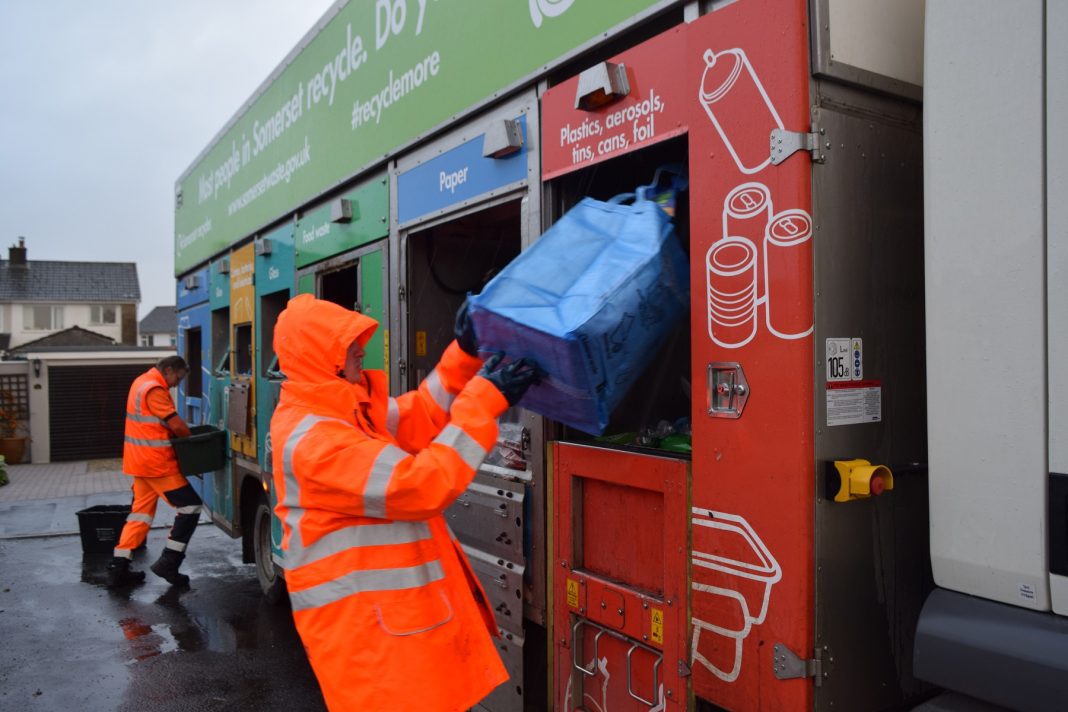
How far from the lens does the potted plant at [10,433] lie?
642 inches

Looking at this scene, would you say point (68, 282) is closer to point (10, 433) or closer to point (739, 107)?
point (10, 433)

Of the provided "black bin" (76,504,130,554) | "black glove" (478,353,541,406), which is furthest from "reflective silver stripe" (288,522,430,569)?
"black bin" (76,504,130,554)

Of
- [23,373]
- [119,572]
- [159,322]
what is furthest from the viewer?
[159,322]

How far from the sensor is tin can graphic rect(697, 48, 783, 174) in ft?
6.24

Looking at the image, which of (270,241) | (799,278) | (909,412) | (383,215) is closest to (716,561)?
(909,412)

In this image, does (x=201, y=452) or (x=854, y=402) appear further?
(x=201, y=452)

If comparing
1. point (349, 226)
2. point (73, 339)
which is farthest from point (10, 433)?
point (73, 339)

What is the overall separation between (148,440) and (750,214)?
609 centimetres

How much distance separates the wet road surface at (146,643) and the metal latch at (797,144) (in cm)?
373

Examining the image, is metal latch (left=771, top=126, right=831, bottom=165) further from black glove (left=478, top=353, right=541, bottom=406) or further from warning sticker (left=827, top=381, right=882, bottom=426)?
black glove (left=478, top=353, right=541, bottom=406)

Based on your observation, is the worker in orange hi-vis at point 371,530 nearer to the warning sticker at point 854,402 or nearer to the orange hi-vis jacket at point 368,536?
the orange hi-vis jacket at point 368,536

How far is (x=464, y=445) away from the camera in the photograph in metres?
2.11

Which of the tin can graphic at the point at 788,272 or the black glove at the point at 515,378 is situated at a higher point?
the tin can graphic at the point at 788,272

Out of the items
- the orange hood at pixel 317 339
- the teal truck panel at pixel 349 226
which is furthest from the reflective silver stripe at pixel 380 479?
the teal truck panel at pixel 349 226
